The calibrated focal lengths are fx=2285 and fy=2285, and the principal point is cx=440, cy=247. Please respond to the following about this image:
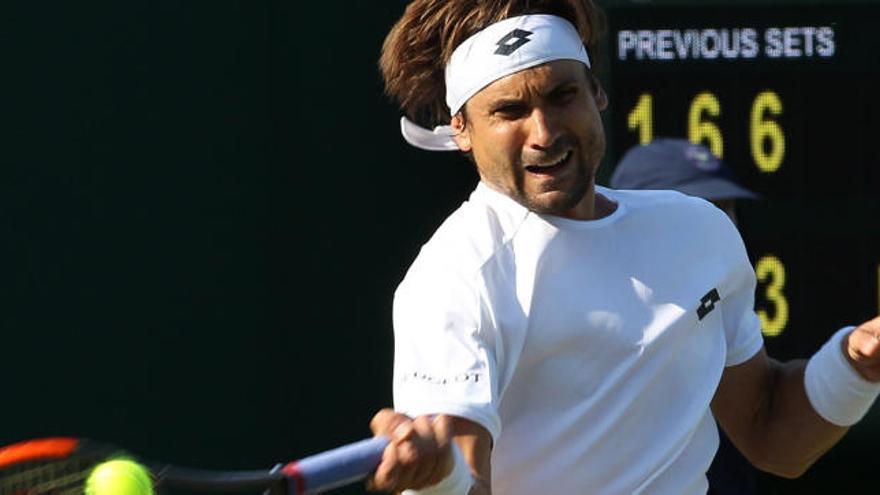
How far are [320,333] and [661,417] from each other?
288 cm

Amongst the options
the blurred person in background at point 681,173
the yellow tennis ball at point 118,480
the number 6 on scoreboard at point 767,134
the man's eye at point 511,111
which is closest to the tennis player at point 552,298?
the man's eye at point 511,111

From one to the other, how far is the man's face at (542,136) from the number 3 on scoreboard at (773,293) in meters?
2.40

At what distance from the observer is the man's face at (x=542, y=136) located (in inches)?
122

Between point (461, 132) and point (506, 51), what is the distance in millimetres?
158

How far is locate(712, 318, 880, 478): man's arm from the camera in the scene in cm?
337

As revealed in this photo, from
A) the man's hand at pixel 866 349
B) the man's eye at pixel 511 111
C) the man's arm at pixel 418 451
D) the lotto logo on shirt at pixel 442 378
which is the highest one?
the man's eye at pixel 511 111

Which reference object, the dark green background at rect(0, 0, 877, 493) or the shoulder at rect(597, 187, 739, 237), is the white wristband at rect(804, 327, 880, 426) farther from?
the dark green background at rect(0, 0, 877, 493)

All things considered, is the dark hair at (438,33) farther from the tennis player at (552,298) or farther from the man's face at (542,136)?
the man's face at (542,136)

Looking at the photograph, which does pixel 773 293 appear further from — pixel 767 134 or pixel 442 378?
pixel 442 378

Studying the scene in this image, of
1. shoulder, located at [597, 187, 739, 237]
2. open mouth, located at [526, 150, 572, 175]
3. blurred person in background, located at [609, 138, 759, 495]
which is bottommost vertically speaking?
blurred person in background, located at [609, 138, 759, 495]

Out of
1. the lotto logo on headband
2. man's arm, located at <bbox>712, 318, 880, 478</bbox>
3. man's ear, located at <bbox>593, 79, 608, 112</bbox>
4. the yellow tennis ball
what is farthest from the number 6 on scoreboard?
the yellow tennis ball

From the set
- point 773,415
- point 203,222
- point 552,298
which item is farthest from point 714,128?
point 552,298

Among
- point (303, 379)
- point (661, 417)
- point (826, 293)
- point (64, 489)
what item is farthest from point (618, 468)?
point (303, 379)

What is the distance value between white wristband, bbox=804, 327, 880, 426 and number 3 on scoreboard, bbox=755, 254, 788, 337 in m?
2.11
